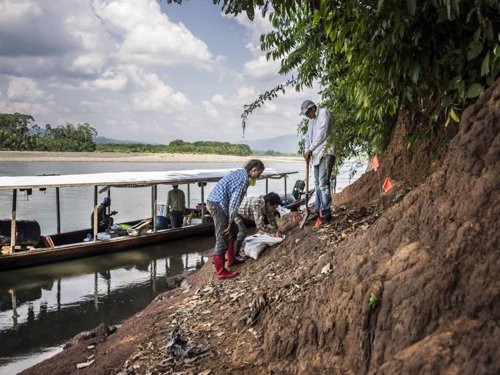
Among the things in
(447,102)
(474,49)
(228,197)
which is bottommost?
(228,197)

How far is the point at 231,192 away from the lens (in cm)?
607

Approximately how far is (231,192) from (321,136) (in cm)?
160

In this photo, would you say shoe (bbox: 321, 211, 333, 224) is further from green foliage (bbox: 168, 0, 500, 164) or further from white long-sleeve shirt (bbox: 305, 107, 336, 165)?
green foliage (bbox: 168, 0, 500, 164)

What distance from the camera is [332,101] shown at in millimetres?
9430

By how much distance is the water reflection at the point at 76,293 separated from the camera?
29.7 feet

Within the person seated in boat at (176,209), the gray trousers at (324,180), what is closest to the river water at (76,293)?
the person seated in boat at (176,209)

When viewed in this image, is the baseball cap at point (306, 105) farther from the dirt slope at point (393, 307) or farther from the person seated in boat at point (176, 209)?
the person seated in boat at point (176, 209)

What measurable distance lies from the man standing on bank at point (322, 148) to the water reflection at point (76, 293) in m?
5.27

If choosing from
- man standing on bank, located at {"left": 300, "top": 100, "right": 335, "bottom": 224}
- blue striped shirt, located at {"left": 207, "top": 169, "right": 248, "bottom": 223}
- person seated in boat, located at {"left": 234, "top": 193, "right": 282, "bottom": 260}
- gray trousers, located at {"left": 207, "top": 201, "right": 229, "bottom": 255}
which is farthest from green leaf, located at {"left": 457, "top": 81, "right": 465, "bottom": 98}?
person seated in boat, located at {"left": 234, "top": 193, "right": 282, "bottom": 260}

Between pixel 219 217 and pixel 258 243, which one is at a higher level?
pixel 219 217

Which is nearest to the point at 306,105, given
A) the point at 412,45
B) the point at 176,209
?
the point at 412,45

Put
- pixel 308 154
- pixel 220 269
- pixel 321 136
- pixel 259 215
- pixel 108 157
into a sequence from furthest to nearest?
pixel 108 157 < pixel 259 215 < pixel 308 154 < pixel 321 136 < pixel 220 269

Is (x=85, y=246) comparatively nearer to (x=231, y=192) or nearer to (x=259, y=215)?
(x=259, y=215)

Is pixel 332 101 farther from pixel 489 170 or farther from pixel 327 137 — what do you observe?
pixel 489 170
